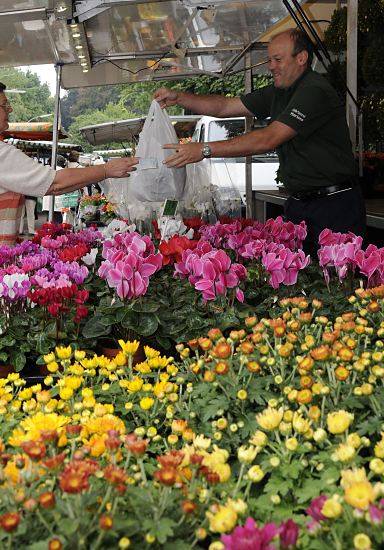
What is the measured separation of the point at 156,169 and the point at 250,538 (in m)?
3.40

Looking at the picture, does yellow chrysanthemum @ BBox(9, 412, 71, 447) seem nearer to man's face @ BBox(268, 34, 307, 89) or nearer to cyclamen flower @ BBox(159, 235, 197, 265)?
cyclamen flower @ BBox(159, 235, 197, 265)

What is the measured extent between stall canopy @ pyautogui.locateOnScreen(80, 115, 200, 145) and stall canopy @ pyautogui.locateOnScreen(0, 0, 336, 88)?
7101 mm

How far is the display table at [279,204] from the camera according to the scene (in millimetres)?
4594

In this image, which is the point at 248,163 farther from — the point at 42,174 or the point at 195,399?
the point at 195,399

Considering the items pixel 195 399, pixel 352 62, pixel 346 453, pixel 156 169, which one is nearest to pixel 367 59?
pixel 352 62

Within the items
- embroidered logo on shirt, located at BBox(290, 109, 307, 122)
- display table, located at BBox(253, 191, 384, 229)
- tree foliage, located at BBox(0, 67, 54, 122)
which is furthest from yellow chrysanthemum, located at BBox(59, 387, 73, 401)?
tree foliage, located at BBox(0, 67, 54, 122)

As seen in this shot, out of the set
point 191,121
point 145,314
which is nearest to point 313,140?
point 145,314

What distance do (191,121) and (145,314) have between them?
1458 centimetres

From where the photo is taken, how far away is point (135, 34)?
7.29 metres

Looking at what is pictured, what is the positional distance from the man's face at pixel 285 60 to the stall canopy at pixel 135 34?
52.0 inches

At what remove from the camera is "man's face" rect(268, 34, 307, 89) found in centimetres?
411

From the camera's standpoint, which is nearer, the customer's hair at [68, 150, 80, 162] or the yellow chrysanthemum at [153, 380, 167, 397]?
the yellow chrysanthemum at [153, 380, 167, 397]

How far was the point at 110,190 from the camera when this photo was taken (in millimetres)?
6355

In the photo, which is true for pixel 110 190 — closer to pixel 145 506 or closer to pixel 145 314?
pixel 145 314
